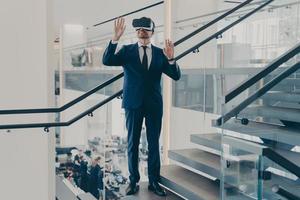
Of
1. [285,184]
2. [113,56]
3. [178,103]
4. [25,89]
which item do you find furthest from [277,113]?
[25,89]

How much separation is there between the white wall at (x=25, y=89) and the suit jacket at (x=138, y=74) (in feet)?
4.79

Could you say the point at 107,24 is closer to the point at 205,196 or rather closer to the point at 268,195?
the point at 205,196

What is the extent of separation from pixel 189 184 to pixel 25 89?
2038mm

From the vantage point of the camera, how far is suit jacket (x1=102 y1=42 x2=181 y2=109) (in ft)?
9.34

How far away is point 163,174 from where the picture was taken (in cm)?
328

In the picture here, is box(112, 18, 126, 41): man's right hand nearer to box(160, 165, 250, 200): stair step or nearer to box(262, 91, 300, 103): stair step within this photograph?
box(160, 165, 250, 200): stair step

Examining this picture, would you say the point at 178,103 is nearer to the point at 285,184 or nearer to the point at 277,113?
the point at 277,113

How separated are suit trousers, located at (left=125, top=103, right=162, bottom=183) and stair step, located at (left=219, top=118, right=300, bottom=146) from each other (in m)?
0.63

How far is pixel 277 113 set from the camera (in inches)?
120

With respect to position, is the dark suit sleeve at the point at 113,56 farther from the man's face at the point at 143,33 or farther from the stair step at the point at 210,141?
the stair step at the point at 210,141

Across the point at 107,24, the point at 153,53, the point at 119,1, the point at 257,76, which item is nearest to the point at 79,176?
the point at 107,24

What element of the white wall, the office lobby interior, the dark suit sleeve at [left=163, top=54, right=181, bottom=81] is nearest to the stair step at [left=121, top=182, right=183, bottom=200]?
the office lobby interior

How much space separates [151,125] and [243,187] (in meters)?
0.99

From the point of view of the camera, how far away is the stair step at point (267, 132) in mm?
2521
